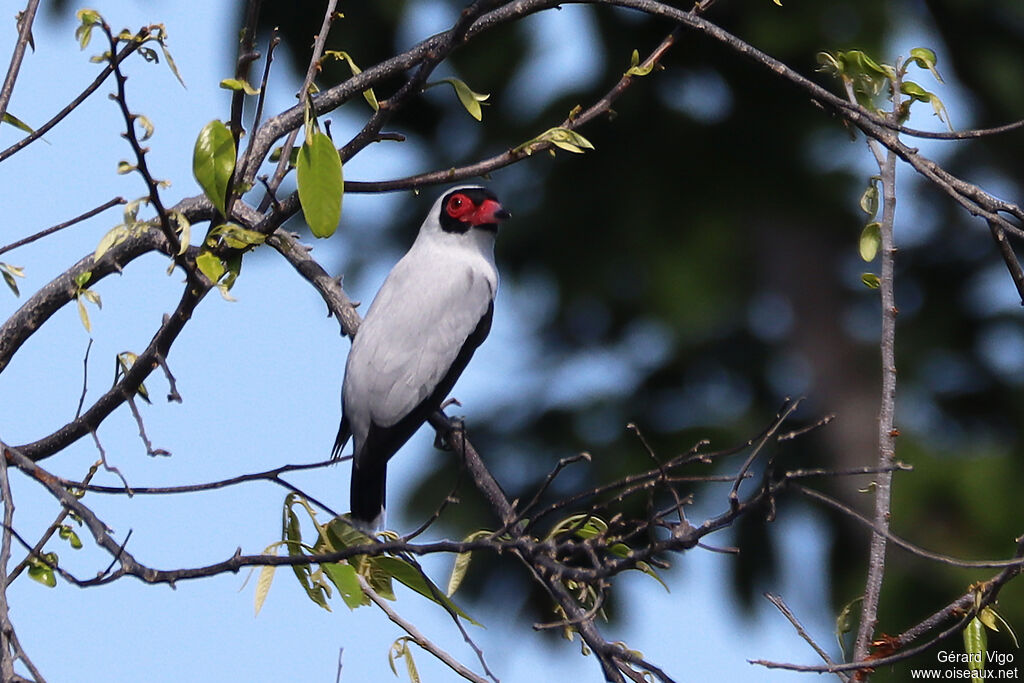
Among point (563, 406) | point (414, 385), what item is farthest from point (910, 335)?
point (414, 385)

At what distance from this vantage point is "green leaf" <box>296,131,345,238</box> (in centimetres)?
261

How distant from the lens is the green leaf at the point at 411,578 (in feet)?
9.51

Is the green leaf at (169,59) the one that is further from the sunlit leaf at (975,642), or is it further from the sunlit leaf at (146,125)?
the sunlit leaf at (975,642)

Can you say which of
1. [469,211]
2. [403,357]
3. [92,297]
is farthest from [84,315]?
[469,211]

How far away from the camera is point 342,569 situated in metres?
2.66

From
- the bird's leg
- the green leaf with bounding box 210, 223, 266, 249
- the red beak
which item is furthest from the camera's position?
the red beak

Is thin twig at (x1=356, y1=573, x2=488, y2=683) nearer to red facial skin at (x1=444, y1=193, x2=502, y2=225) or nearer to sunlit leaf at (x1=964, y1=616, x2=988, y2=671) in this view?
sunlit leaf at (x1=964, y1=616, x2=988, y2=671)

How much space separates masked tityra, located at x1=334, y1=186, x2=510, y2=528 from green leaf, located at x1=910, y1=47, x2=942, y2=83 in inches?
78.9

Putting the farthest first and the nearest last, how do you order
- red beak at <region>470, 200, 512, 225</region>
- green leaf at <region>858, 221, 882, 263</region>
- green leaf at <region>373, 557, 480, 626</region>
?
red beak at <region>470, 200, 512, 225</region>
green leaf at <region>858, 221, 882, 263</region>
green leaf at <region>373, 557, 480, 626</region>

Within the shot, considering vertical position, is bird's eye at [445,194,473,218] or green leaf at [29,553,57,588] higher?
bird's eye at [445,194,473,218]

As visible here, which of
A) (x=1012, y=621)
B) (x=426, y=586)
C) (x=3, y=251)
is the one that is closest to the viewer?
(x=426, y=586)

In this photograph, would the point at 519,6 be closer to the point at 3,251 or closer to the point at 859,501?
the point at 3,251

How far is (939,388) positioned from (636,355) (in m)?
2.31

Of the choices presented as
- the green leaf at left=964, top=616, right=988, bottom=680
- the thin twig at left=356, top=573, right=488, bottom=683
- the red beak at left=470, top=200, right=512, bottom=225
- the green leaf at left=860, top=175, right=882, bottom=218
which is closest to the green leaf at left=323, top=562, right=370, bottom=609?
the thin twig at left=356, top=573, right=488, bottom=683
